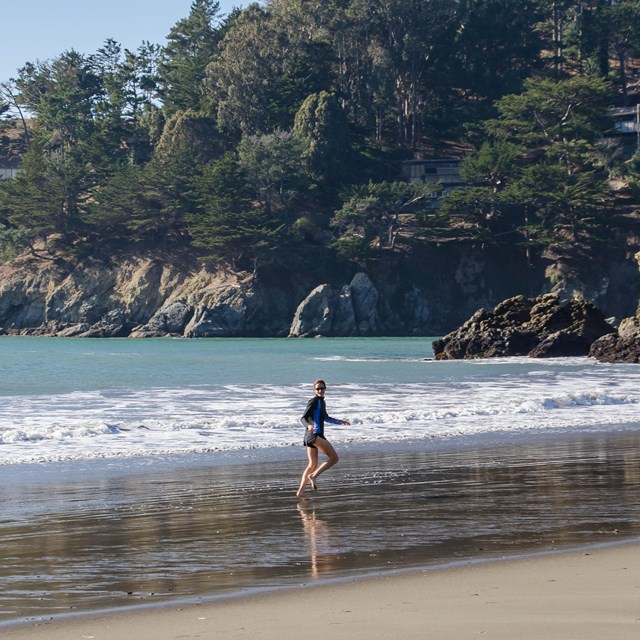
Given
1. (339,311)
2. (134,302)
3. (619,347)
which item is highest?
(134,302)

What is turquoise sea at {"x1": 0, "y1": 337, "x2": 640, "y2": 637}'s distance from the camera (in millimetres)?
9508

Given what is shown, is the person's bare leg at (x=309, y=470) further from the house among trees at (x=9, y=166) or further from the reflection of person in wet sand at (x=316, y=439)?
the house among trees at (x=9, y=166)

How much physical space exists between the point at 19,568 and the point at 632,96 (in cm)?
9575

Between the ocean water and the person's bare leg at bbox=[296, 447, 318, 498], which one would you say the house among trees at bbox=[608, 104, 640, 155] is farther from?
the person's bare leg at bbox=[296, 447, 318, 498]

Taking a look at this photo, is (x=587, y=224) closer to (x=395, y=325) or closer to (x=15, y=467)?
(x=395, y=325)

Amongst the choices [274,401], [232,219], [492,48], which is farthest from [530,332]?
[492,48]

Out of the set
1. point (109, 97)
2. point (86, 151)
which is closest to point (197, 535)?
point (86, 151)

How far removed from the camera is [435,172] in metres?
92.5

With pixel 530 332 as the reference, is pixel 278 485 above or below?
below

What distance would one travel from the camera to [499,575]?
29.2 feet

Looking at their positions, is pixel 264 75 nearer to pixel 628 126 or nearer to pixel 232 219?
pixel 232 219

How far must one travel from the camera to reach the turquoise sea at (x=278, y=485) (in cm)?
951

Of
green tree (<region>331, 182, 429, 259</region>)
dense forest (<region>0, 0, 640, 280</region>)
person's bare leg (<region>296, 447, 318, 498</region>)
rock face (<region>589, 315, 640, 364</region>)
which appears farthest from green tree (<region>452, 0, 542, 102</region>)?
person's bare leg (<region>296, 447, 318, 498</region>)

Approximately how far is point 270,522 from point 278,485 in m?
2.91
